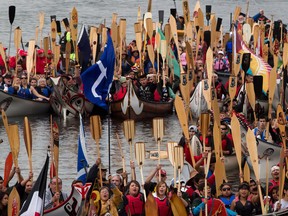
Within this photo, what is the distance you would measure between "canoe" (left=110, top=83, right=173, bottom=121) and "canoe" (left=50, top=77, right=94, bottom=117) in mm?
630

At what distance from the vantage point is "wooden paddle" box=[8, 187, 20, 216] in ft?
60.9

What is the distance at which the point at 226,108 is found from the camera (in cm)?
2903

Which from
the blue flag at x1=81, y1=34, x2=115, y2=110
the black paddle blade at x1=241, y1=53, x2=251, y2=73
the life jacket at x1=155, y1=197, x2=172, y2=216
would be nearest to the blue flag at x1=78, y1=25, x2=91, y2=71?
the black paddle blade at x1=241, y1=53, x2=251, y2=73

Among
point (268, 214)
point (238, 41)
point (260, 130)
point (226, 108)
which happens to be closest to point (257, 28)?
point (238, 41)

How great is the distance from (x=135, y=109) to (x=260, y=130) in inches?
246

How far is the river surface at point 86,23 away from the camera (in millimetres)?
27266

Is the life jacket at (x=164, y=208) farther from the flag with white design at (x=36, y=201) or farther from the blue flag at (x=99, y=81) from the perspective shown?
the blue flag at (x=99, y=81)

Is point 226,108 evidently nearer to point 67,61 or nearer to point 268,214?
point 67,61

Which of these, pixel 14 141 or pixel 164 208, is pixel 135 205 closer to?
pixel 164 208

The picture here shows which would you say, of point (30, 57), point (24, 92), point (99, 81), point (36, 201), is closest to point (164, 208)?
point (36, 201)

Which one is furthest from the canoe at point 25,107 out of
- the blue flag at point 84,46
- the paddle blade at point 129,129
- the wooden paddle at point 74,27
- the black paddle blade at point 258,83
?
the paddle blade at point 129,129

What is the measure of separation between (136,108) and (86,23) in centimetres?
2362

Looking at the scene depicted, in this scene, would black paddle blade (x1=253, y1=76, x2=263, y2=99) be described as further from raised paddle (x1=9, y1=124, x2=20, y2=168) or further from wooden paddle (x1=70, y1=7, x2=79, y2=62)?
raised paddle (x1=9, y1=124, x2=20, y2=168)

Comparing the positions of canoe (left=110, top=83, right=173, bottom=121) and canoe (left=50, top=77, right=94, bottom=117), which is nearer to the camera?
canoe (left=110, top=83, right=173, bottom=121)
